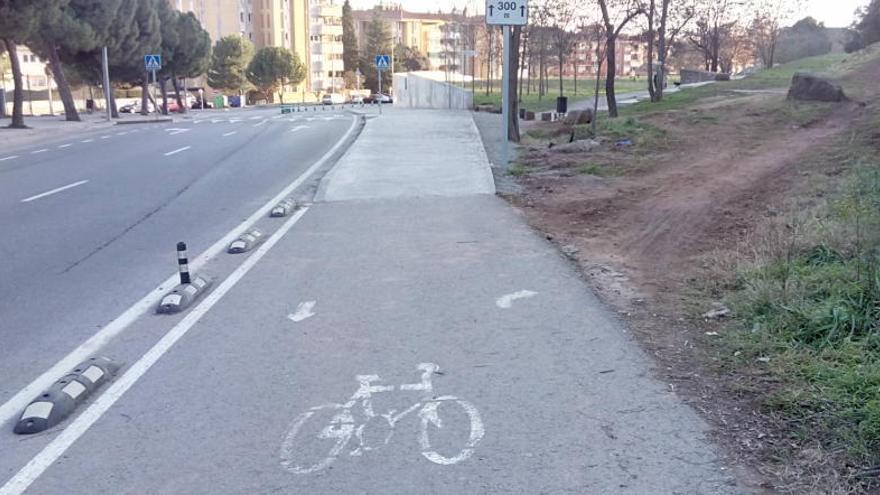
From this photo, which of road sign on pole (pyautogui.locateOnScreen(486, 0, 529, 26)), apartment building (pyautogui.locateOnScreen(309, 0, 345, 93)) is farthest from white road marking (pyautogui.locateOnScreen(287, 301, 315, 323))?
apartment building (pyautogui.locateOnScreen(309, 0, 345, 93))

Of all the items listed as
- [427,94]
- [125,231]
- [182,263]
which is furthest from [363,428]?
[427,94]

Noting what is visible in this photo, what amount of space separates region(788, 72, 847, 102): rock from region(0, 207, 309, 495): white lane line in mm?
20417

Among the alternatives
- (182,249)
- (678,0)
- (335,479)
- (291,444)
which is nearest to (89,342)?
(182,249)

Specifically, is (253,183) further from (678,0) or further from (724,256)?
(678,0)

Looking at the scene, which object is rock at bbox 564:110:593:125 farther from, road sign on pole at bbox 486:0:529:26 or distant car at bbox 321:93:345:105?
distant car at bbox 321:93:345:105

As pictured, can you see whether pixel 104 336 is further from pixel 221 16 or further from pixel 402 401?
pixel 221 16

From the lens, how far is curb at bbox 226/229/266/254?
31.0ft

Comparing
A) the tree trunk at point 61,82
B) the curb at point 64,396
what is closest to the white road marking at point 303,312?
the curb at point 64,396

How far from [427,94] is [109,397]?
5129 cm

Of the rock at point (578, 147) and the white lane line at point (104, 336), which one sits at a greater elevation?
the rock at point (578, 147)

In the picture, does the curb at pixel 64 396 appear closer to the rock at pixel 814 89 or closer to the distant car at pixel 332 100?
the rock at pixel 814 89

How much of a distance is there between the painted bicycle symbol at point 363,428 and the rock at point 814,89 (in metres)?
22.0

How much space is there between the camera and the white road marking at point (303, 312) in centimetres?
684

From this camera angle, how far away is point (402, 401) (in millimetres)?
5035
